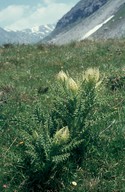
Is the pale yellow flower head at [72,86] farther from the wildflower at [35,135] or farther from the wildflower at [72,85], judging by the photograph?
the wildflower at [35,135]

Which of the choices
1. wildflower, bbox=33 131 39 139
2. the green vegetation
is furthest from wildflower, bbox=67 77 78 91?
wildflower, bbox=33 131 39 139

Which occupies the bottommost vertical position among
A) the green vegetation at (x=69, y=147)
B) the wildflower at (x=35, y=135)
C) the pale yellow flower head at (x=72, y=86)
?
the green vegetation at (x=69, y=147)

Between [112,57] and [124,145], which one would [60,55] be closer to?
[112,57]

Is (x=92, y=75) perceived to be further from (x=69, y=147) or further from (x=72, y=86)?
(x=69, y=147)

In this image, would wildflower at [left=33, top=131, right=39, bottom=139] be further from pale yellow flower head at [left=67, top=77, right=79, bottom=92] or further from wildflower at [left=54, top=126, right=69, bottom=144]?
pale yellow flower head at [left=67, top=77, right=79, bottom=92]

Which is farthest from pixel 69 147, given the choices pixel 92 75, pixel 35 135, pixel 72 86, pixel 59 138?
pixel 92 75

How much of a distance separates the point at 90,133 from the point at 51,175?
932 mm

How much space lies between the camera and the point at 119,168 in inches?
241

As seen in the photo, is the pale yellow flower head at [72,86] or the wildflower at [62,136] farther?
the pale yellow flower head at [72,86]

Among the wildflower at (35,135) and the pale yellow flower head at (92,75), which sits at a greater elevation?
the pale yellow flower head at (92,75)

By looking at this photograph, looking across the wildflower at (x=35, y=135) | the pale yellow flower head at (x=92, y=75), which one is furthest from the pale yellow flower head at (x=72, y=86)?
the wildflower at (x=35, y=135)

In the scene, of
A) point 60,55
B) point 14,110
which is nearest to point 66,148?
point 14,110

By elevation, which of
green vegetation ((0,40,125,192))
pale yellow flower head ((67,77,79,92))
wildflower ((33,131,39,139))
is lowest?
green vegetation ((0,40,125,192))

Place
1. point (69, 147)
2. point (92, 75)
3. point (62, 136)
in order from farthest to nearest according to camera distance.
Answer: point (92, 75), point (69, 147), point (62, 136)
